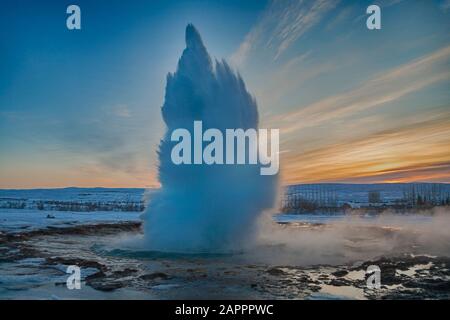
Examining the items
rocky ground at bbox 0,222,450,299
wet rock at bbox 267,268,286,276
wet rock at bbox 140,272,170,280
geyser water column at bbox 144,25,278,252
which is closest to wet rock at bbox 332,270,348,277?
rocky ground at bbox 0,222,450,299

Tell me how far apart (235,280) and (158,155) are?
4.53m

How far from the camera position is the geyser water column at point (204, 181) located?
9.09m

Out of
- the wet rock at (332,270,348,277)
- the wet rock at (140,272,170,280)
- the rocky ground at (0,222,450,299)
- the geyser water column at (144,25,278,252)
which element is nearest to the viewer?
the rocky ground at (0,222,450,299)

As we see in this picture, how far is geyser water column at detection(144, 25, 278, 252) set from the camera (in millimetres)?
9094

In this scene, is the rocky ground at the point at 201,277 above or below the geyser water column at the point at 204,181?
below

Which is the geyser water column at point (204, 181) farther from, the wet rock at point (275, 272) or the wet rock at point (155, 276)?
the wet rock at point (155, 276)

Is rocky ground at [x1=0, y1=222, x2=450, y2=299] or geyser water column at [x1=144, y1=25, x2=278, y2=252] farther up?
geyser water column at [x1=144, y1=25, x2=278, y2=252]

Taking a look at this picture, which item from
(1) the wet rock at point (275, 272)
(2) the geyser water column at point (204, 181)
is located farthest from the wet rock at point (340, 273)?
(2) the geyser water column at point (204, 181)

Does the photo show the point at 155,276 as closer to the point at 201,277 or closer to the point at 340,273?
the point at 201,277

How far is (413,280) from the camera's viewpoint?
20.6ft

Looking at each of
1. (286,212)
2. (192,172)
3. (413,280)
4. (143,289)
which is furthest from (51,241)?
(286,212)

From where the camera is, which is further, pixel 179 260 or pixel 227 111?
pixel 227 111

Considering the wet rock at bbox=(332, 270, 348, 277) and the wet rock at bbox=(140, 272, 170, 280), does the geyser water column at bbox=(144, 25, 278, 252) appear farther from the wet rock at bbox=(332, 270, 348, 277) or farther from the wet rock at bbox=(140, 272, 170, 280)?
the wet rock at bbox=(332, 270, 348, 277)
